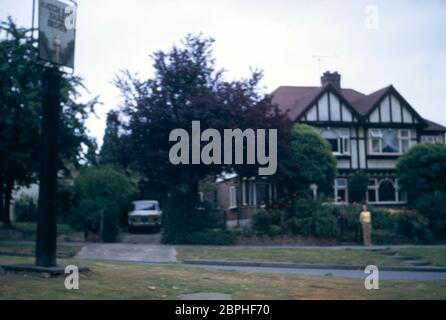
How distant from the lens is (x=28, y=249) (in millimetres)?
17906

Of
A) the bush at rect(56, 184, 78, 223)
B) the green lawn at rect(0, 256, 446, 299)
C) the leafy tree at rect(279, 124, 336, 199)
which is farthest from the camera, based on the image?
the leafy tree at rect(279, 124, 336, 199)

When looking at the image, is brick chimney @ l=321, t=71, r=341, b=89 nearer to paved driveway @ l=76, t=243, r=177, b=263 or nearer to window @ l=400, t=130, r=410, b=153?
window @ l=400, t=130, r=410, b=153

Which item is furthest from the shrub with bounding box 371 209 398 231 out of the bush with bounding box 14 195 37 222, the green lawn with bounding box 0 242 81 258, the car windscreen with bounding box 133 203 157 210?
the bush with bounding box 14 195 37 222

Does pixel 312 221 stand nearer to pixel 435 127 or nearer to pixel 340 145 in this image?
pixel 340 145

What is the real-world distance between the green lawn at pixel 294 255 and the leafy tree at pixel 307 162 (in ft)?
24.7

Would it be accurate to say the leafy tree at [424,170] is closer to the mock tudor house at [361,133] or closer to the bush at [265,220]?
the mock tudor house at [361,133]

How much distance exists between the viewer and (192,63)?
2267 cm

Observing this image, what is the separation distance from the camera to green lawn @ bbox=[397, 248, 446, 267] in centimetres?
1726

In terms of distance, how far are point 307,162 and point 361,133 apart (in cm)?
936

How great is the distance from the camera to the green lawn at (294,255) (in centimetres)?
1703

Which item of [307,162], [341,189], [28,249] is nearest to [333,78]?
[341,189]

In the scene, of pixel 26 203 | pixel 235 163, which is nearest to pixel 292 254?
pixel 235 163

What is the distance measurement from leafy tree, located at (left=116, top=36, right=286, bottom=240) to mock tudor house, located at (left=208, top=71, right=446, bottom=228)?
35.9 feet

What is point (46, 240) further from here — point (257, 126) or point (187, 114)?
point (257, 126)
